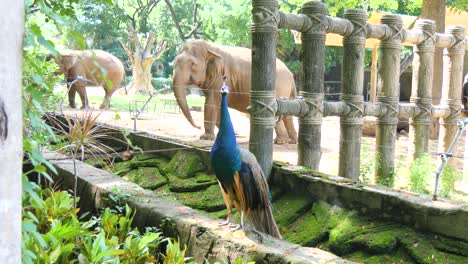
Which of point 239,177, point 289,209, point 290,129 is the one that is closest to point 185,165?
point 289,209

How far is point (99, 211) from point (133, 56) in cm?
2132

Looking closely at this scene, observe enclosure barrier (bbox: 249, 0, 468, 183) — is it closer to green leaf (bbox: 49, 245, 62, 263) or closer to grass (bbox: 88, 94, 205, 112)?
green leaf (bbox: 49, 245, 62, 263)

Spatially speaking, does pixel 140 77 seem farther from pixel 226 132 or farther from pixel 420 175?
pixel 226 132

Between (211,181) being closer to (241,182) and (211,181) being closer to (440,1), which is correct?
(241,182)

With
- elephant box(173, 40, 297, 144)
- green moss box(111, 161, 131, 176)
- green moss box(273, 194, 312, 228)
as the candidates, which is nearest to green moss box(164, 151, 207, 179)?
green moss box(111, 161, 131, 176)

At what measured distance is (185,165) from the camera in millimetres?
6145

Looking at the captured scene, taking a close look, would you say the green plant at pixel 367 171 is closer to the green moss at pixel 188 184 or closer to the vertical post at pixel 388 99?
the vertical post at pixel 388 99

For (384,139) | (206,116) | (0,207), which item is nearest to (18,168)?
(0,207)

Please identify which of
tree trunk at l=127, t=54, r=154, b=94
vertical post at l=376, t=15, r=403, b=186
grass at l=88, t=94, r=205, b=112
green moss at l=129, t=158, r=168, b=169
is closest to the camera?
vertical post at l=376, t=15, r=403, b=186

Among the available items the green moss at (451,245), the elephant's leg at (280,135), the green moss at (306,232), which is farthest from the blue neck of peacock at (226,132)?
the elephant's leg at (280,135)

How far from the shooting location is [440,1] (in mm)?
11438

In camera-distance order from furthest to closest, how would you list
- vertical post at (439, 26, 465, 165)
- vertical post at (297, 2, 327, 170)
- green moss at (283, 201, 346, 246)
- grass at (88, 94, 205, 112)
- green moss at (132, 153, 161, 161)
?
grass at (88, 94, 205, 112) < vertical post at (439, 26, 465, 165) < green moss at (132, 153, 161, 161) < vertical post at (297, 2, 327, 170) < green moss at (283, 201, 346, 246)

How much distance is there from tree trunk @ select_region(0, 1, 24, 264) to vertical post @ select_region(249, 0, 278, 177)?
4.10 m

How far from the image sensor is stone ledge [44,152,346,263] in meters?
3.05
